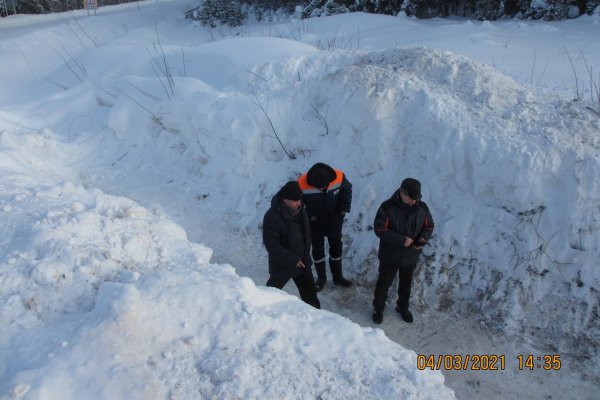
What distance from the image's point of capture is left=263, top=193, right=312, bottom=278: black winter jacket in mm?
4301

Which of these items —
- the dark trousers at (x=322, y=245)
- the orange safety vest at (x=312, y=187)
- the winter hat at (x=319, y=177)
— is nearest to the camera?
the winter hat at (x=319, y=177)

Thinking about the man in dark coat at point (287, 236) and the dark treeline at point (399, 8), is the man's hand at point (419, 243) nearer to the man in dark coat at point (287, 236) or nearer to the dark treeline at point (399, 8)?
the man in dark coat at point (287, 236)

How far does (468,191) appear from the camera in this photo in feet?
17.9

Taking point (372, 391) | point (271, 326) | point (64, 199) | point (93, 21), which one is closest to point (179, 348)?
point (271, 326)

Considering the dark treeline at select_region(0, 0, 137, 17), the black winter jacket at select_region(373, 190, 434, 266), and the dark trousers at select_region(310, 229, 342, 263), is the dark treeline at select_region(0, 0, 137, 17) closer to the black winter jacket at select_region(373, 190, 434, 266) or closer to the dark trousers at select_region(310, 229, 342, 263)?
the dark trousers at select_region(310, 229, 342, 263)

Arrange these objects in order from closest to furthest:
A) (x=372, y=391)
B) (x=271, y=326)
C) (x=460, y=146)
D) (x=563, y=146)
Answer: (x=372, y=391) → (x=271, y=326) → (x=563, y=146) → (x=460, y=146)

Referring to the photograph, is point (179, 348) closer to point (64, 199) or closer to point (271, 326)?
point (271, 326)

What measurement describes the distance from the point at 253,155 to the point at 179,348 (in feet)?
13.6

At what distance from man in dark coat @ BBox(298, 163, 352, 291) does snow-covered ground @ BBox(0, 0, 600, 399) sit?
12.4 inches

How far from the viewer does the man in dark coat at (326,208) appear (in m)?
4.80
